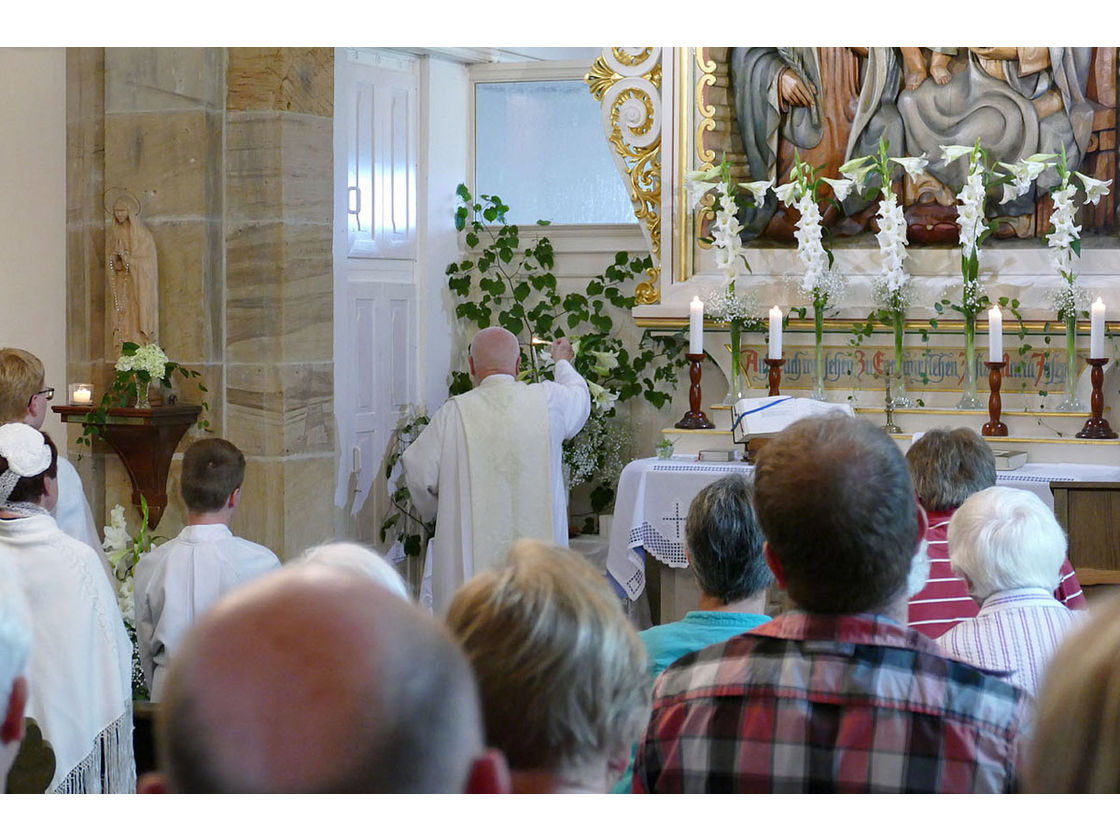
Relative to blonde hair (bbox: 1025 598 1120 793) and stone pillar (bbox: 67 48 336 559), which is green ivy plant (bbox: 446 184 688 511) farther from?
blonde hair (bbox: 1025 598 1120 793)

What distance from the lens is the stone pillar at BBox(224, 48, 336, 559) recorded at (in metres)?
6.79

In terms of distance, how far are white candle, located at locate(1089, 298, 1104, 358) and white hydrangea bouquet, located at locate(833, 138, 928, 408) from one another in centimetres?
88

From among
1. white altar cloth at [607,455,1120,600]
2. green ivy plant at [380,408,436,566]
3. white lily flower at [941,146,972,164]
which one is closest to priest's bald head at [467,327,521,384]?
white altar cloth at [607,455,1120,600]

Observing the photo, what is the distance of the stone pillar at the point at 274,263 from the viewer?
6793mm

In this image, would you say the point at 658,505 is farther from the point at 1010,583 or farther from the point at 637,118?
the point at 1010,583

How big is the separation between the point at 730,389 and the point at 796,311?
505 millimetres

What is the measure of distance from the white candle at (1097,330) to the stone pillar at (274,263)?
352cm

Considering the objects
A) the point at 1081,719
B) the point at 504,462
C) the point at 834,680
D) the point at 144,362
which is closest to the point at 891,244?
the point at 504,462

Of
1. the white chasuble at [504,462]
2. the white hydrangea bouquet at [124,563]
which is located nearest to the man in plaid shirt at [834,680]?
the white hydrangea bouquet at [124,563]

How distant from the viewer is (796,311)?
7.25 metres

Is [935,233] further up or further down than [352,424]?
further up

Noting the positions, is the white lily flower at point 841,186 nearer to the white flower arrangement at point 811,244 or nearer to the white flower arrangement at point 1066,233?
the white flower arrangement at point 811,244

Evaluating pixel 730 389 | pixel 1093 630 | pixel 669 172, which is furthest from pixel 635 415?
pixel 1093 630

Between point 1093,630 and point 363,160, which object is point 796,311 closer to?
point 363,160
